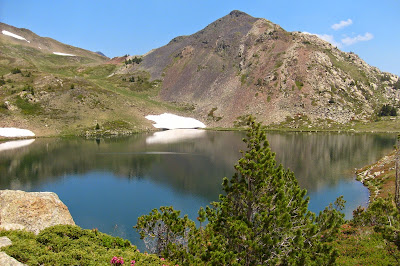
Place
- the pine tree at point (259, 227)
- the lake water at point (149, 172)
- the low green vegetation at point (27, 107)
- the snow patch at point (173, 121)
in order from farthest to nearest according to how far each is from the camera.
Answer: the snow patch at point (173, 121)
the low green vegetation at point (27, 107)
the lake water at point (149, 172)
the pine tree at point (259, 227)

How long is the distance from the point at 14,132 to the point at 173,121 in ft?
215

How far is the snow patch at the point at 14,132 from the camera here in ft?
307

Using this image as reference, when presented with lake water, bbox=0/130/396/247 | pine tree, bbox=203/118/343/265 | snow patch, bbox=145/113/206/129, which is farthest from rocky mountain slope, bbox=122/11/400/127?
pine tree, bbox=203/118/343/265

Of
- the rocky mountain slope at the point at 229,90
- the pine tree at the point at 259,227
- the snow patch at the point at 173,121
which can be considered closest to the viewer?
the pine tree at the point at 259,227

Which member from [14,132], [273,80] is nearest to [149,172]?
[14,132]

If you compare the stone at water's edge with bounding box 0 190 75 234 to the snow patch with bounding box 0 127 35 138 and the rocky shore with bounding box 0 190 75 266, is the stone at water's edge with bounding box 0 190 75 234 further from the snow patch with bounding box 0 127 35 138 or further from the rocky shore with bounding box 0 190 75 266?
the snow patch with bounding box 0 127 35 138

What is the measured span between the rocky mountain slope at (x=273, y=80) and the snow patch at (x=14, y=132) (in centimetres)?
7657

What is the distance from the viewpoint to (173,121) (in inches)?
5266

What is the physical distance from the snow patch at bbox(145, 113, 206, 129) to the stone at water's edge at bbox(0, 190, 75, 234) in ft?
346

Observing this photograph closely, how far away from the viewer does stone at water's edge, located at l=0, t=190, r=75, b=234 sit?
1883 cm

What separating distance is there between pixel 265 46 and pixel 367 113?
64.2 metres

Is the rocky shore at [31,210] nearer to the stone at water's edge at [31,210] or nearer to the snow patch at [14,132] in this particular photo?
the stone at water's edge at [31,210]

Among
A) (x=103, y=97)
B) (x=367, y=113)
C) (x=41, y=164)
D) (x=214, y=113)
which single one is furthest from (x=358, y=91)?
(x=41, y=164)

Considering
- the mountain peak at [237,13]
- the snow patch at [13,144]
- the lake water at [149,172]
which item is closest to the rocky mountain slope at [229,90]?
the snow patch at [13,144]
